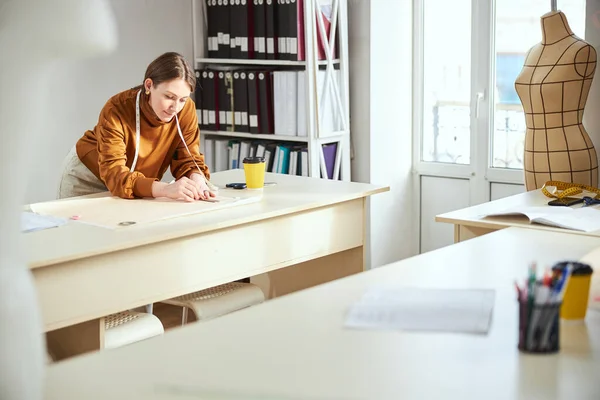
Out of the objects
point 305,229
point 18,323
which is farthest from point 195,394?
point 305,229

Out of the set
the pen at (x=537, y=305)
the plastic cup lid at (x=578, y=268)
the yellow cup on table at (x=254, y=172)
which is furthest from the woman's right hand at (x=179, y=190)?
the pen at (x=537, y=305)

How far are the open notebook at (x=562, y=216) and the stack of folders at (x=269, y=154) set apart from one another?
72.6 inches

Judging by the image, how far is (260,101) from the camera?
4684 millimetres

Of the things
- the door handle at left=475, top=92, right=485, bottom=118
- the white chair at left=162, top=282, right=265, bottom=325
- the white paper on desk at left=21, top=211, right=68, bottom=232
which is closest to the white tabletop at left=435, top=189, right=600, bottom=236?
the white chair at left=162, top=282, right=265, bottom=325

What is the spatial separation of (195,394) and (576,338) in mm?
732

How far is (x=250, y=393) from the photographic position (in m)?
1.40

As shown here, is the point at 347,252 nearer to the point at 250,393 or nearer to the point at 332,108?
the point at 332,108

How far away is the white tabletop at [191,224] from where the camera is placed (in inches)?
94.1

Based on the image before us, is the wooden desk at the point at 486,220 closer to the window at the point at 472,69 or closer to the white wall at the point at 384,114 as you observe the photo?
the window at the point at 472,69

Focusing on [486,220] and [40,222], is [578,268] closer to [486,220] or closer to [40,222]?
[486,220]

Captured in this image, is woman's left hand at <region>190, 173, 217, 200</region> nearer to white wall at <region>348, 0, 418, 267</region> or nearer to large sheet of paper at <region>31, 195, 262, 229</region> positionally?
large sheet of paper at <region>31, 195, 262, 229</region>

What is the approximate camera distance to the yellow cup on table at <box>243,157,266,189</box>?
3318mm

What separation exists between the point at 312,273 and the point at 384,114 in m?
1.52

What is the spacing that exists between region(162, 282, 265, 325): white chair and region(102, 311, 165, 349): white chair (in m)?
0.12
